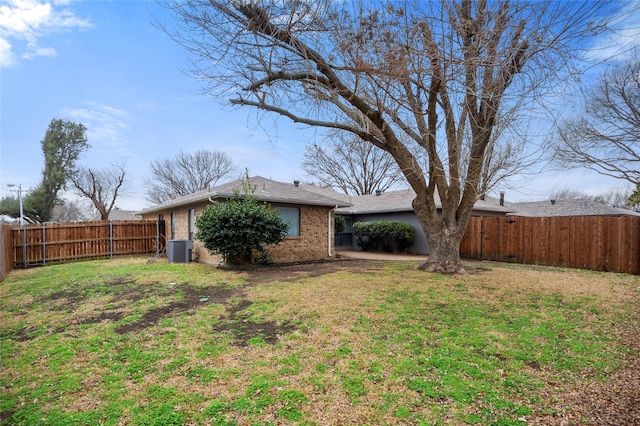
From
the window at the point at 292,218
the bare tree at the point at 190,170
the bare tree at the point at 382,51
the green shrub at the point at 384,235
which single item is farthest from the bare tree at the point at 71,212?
the bare tree at the point at 382,51

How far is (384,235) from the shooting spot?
17031mm

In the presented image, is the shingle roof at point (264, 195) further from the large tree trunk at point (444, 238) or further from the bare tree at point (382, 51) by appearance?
the large tree trunk at point (444, 238)

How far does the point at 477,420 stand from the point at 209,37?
6941 millimetres

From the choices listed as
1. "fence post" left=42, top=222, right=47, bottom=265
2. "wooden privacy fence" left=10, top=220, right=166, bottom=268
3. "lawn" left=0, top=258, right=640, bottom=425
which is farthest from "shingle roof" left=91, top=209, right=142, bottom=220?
"lawn" left=0, top=258, right=640, bottom=425

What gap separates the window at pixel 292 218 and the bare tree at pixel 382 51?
4952mm

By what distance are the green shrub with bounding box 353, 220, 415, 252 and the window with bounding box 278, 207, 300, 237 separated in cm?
600

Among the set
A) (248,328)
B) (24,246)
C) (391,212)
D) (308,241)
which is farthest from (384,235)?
(24,246)

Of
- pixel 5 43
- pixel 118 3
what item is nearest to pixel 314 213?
pixel 118 3

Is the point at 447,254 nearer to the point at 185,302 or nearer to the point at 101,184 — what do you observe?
the point at 185,302

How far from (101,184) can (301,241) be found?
2849 centimetres

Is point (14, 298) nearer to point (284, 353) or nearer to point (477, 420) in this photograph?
point (284, 353)

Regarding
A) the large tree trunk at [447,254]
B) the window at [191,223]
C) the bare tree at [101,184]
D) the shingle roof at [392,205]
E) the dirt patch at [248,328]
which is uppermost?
the bare tree at [101,184]

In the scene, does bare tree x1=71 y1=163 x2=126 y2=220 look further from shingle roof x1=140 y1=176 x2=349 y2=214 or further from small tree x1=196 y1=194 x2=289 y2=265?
small tree x1=196 y1=194 x2=289 y2=265

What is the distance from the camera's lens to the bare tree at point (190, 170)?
32.1 meters
